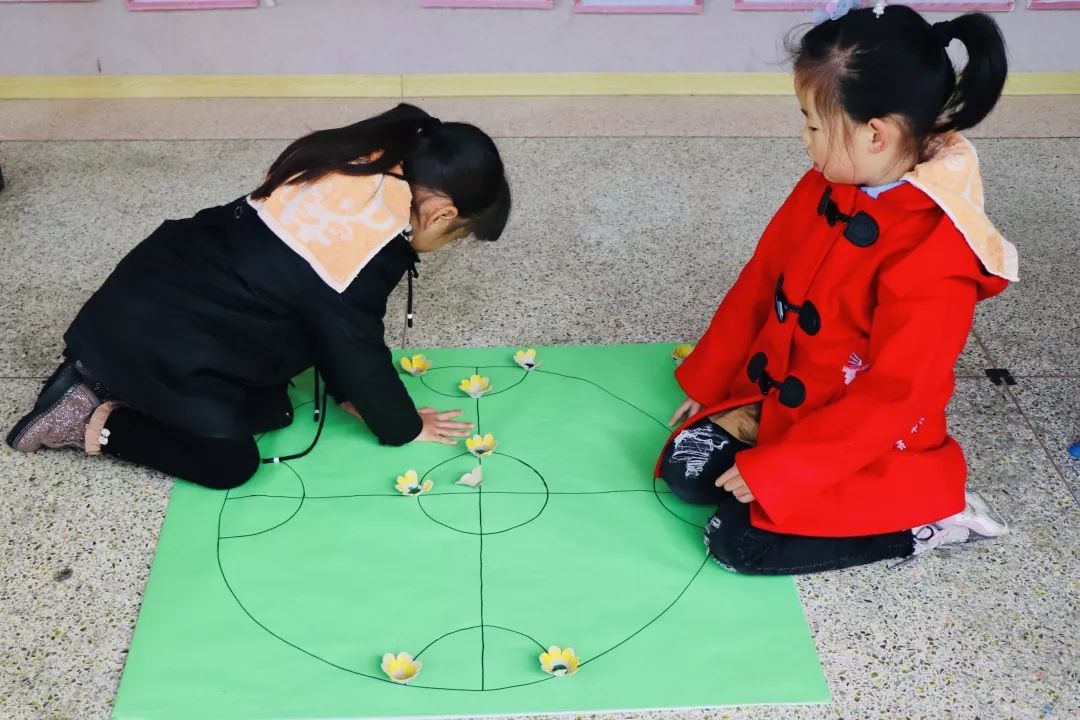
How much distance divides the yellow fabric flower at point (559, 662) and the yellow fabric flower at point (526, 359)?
1.96ft

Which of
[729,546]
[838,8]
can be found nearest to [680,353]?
[729,546]

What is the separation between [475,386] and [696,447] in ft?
1.29

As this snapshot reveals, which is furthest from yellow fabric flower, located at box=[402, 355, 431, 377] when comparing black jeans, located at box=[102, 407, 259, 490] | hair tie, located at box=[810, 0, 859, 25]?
hair tie, located at box=[810, 0, 859, 25]

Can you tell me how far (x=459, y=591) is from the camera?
1299 millimetres

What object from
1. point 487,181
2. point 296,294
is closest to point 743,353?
point 487,181

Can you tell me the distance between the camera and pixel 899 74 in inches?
43.3

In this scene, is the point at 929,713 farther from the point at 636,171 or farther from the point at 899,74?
the point at 636,171

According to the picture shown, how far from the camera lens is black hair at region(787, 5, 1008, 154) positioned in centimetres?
108

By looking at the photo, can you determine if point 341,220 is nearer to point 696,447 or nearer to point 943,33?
point 696,447

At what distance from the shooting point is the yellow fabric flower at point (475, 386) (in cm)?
163

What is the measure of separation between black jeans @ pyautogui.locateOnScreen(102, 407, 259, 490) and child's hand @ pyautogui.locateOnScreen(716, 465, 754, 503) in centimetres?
66

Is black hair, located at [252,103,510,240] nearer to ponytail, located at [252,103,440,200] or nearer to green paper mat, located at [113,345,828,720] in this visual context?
ponytail, located at [252,103,440,200]

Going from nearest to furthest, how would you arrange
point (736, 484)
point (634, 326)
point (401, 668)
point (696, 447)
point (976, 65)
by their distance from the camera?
point (976, 65)
point (401, 668)
point (736, 484)
point (696, 447)
point (634, 326)

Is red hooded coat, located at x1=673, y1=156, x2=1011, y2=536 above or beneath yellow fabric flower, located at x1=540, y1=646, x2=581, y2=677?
above
